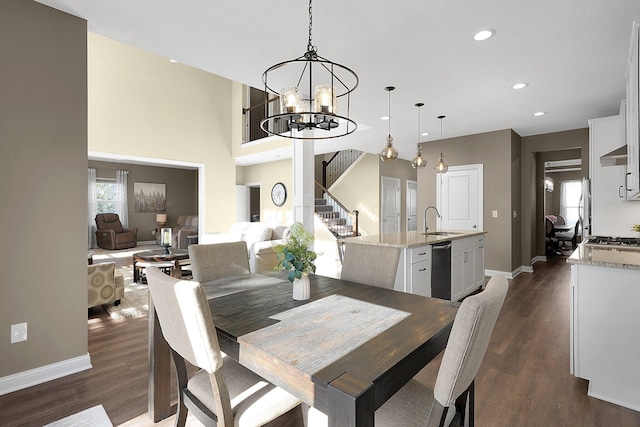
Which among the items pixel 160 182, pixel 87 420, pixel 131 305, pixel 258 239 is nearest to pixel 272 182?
pixel 258 239

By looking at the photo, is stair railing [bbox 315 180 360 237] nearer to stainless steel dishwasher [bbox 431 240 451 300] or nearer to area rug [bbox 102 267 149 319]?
stainless steel dishwasher [bbox 431 240 451 300]

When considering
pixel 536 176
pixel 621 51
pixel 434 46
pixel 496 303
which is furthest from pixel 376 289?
pixel 536 176

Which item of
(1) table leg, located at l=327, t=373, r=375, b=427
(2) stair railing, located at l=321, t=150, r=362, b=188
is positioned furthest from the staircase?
(1) table leg, located at l=327, t=373, r=375, b=427

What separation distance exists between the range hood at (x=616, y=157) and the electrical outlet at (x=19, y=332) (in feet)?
15.5

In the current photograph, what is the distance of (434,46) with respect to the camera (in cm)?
274

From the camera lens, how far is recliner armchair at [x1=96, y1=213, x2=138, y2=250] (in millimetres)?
9078

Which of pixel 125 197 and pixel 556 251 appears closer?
pixel 556 251

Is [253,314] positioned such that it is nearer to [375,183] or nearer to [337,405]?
[337,405]

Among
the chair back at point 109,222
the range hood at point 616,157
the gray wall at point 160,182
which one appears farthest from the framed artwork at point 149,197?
the range hood at point 616,157

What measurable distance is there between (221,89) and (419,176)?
17.3 ft

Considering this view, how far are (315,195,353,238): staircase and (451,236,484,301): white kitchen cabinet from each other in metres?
3.80

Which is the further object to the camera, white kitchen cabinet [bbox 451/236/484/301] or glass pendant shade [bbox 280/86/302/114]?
white kitchen cabinet [bbox 451/236/484/301]

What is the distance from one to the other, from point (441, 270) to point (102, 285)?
3.92 metres

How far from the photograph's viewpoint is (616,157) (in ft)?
8.93
